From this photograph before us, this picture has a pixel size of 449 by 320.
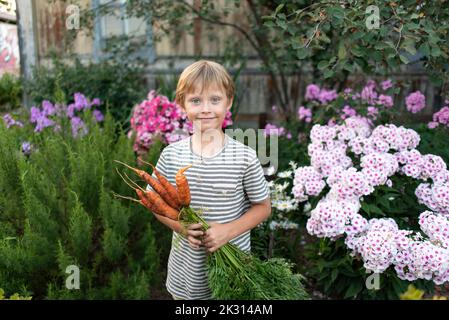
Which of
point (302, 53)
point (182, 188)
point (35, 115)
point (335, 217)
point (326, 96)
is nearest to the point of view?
point (182, 188)

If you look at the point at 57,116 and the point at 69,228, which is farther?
the point at 57,116

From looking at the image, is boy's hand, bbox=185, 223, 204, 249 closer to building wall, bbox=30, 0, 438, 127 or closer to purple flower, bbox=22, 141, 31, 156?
purple flower, bbox=22, 141, 31, 156

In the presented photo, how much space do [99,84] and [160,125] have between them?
6.36ft

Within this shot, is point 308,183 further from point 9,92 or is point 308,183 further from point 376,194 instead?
point 9,92

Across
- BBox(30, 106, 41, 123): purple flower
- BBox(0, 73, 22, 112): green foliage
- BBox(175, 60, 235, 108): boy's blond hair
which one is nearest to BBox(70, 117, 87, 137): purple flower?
BBox(30, 106, 41, 123): purple flower

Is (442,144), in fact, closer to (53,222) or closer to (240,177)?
(240,177)

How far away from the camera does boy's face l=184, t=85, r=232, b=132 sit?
5.31ft

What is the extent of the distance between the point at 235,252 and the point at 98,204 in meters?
1.08

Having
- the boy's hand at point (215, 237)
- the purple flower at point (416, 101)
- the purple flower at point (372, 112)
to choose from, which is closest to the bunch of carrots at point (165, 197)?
the boy's hand at point (215, 237)

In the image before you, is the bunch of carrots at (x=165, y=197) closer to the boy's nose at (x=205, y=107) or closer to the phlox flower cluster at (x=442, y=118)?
the boy's nose at (x=205, y=107)

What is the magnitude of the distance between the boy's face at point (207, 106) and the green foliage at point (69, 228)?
0.75 metres

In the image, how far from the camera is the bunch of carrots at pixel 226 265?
151 centimetres

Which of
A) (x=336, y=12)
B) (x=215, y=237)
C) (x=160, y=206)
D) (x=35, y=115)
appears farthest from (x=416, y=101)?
(x=35, y=115)

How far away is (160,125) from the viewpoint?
3277 millimetres
